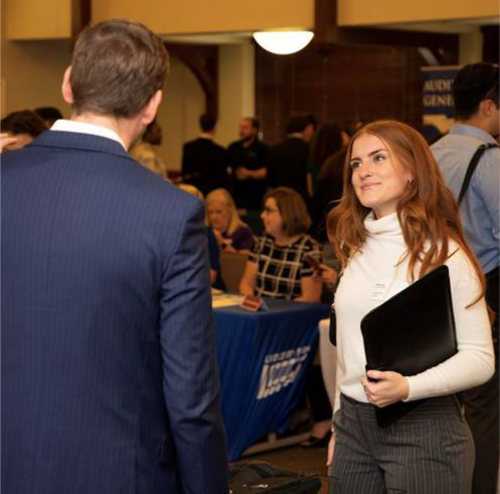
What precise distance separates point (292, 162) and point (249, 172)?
1.30 metres

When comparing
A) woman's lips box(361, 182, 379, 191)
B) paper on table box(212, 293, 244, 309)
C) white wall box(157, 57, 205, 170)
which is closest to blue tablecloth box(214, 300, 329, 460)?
paper on table box(212, 293, 244, 309)

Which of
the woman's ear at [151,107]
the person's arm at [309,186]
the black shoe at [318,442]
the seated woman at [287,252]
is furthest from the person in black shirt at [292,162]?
the woman's ear at [151,107]

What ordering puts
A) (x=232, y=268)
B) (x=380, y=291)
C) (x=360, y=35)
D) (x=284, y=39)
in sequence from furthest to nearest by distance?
(x=360, y=35)
(x=284, y=39)
(x=232, y=268)
(x=380, y=291)

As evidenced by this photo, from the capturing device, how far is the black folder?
234cm

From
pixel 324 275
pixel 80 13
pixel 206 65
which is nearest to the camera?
pixel 324 275

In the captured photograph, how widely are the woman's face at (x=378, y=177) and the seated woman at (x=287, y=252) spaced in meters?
2.68

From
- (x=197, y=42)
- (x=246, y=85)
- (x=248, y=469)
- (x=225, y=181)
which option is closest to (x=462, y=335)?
(x=248, y=469)

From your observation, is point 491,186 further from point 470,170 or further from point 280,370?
point 280,370

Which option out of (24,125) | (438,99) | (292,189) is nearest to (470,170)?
(24,125)

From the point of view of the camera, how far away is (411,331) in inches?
93.8

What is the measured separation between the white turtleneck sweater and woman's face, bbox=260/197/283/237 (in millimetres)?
2733

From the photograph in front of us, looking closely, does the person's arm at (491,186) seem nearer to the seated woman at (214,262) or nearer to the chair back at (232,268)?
the seated woman at (214,262)

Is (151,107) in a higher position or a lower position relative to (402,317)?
higher

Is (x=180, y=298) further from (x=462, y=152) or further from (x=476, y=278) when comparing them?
(x=462, y=152)
